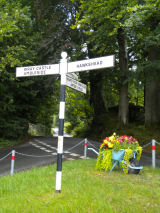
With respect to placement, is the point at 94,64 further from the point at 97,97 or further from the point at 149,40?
the point at 97,97

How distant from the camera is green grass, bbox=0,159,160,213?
3.88 metres

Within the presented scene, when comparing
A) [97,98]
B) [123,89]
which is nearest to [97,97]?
[97,98]

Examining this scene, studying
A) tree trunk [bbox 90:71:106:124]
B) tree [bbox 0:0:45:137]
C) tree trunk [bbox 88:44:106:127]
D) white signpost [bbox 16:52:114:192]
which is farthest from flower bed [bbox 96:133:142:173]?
tree trunk [bbox 90:71:106:124]

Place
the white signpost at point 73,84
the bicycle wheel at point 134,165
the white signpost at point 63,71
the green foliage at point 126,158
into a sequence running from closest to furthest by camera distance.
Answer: the white signpost at point 63,71, the white signpost at point 73,84, the green foliage at point 126,158, the bicycle wheel at point 134,165

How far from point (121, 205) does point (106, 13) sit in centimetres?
1101

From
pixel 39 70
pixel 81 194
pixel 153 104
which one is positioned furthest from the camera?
pixel 153 104

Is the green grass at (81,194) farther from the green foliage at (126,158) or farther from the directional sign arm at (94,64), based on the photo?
the directional sign arm at (94,64)

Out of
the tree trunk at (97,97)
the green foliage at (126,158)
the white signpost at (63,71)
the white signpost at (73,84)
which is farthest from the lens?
the tree trunk at (97,97)

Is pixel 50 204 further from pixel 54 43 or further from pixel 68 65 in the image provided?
pixel 54 43

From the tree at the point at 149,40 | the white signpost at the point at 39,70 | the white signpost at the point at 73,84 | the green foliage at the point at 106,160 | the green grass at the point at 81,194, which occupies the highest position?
the tree at the point at 149,40

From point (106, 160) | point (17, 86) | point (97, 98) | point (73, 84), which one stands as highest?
point (17, 86)

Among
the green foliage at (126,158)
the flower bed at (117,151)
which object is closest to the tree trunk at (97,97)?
the flower bed at (117,151)

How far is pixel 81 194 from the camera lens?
15.1ft

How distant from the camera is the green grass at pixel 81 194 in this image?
153 inches
